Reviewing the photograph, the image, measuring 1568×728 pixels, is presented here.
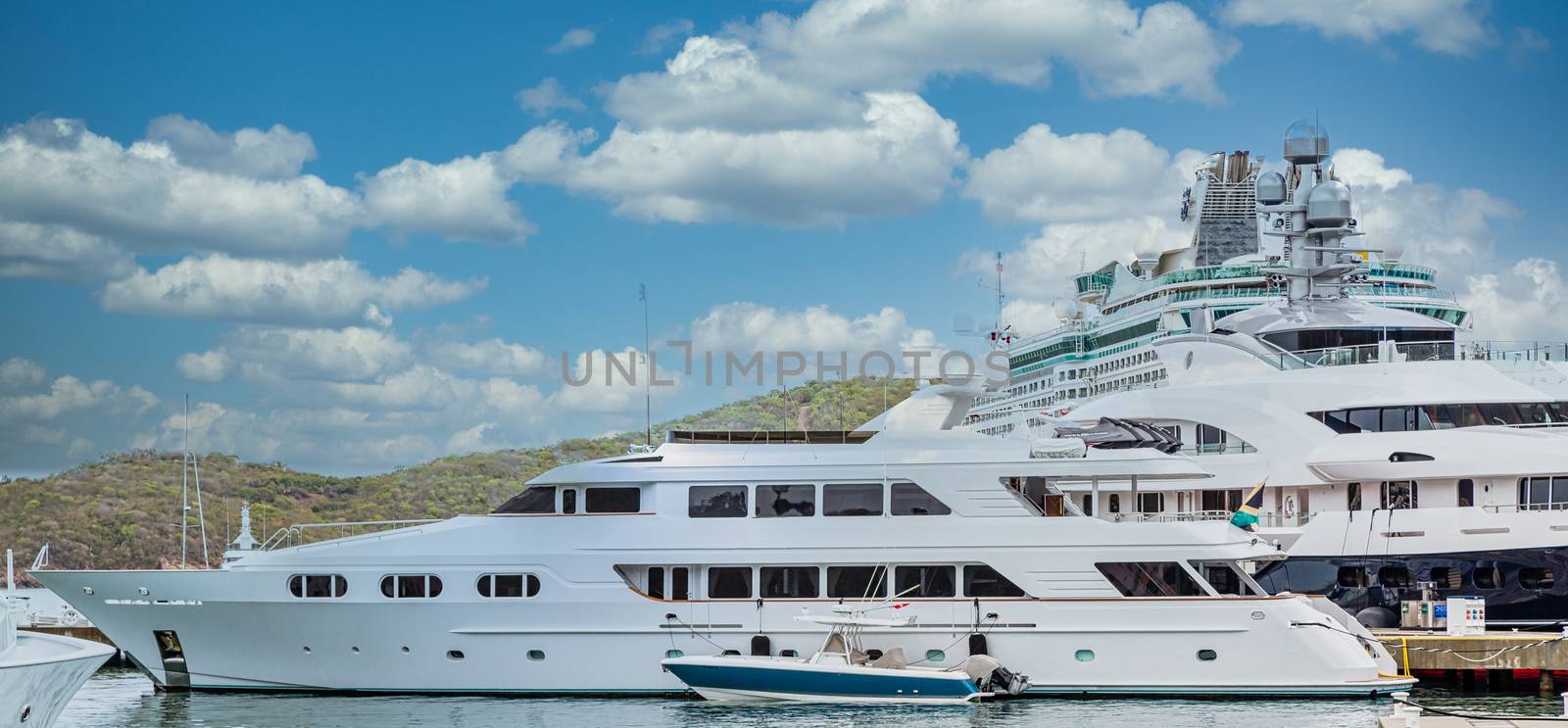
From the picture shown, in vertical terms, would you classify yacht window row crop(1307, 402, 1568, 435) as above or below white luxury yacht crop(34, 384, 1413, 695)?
above

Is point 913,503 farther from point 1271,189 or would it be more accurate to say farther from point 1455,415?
point 1271,189

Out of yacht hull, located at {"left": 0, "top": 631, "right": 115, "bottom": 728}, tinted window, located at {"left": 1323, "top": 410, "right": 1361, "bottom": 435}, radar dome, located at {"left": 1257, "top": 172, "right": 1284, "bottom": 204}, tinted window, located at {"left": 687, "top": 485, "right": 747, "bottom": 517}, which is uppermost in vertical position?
radar dome, located at {"left": 1257, "top": 172, "right": 1284, "bottom": 204}

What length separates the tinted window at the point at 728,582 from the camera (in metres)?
22.7

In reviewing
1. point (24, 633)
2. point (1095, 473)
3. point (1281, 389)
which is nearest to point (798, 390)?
point (1281, 389)

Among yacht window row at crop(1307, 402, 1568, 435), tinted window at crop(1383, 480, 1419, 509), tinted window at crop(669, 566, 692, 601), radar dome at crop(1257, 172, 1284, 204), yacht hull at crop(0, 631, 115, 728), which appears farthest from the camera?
radar dome at crop(1257, 172, 1284, 204)

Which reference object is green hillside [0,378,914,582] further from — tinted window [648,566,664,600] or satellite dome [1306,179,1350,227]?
tinted window [648,566,664,600]

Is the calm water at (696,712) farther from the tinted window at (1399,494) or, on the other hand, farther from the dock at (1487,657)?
the tinted window at (1399,494)

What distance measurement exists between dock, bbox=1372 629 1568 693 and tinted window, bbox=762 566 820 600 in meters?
8.97

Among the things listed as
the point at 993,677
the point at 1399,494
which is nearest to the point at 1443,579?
the point at 1399,494

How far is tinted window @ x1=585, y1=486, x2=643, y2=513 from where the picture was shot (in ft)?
75.6

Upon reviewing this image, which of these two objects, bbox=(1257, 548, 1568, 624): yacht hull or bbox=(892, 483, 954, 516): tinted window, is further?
bbox=(1257, 548, 1568, 624): yacht hull

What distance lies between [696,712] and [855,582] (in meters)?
3.15

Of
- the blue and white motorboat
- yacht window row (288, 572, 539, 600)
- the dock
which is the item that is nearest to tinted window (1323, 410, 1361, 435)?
the dock

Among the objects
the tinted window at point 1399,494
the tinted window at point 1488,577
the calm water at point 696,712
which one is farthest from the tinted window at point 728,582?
the tinted window at point 1488,577
